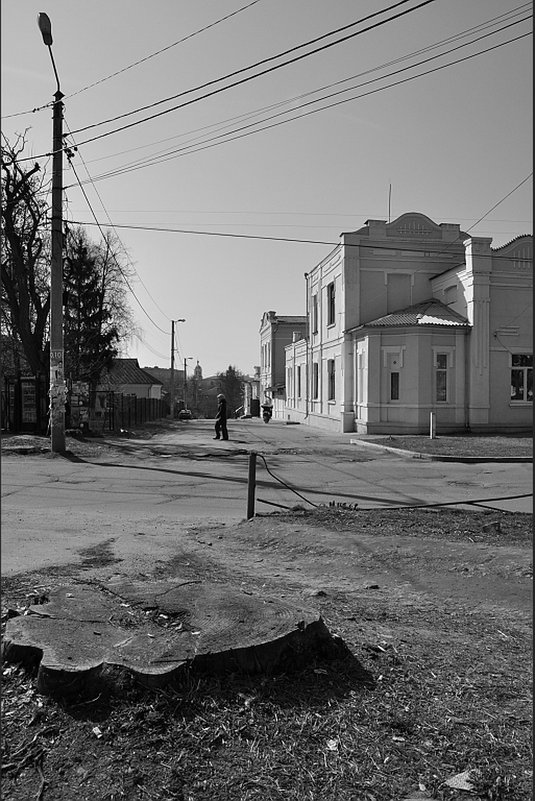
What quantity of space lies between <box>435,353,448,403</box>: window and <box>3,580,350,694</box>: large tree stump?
24806mm

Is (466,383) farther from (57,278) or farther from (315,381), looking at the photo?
(57,278)

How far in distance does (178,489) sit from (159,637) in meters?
9.25

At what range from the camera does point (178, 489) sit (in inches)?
504

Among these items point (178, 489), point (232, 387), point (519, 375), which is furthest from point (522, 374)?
point (232, 387)

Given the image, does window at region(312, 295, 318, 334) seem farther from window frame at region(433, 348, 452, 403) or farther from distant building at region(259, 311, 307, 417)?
distant building at region(259, 311, 307, 417)

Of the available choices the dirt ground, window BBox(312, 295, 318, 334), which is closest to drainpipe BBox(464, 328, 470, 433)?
window BBox(312, 295, 318, 334)

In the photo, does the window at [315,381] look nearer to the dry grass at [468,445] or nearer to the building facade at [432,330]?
the building facade at [432,330]

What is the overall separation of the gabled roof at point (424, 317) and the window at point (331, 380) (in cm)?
541

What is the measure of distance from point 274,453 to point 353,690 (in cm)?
1688

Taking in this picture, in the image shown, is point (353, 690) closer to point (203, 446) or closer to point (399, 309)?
point (203, 446)

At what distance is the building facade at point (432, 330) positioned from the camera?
27828 millimetres

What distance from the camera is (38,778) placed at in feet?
8.60

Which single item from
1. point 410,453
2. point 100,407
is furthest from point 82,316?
point 410,453

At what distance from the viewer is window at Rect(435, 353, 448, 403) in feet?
91.9
